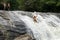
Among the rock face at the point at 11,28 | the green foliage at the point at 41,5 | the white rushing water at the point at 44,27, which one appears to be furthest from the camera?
the green foliage at the point at 41,5

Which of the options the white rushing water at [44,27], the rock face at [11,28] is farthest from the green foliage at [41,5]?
the rock face at [11,28]

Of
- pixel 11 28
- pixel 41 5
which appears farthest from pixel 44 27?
pixel 41 5

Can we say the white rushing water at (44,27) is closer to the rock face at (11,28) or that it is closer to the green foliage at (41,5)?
the rock face at (11,28)

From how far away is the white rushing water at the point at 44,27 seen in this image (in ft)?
38.9

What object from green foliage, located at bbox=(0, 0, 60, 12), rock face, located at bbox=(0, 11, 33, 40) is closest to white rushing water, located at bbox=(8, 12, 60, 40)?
rock face, located at bbox=(0, 11, 33, 40)

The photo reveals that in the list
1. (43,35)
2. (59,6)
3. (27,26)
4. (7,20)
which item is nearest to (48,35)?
(43,35)

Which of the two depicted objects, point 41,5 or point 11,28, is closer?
point 11,28

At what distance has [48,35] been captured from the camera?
39.9 ft

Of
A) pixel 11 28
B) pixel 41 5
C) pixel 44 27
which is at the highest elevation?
pixel 41 5

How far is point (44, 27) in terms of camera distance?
12.6 meters

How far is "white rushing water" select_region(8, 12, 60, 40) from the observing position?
38.9 feet

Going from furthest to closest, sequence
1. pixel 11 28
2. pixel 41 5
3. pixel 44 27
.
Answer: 1. pixel 41 5
2. pixel 44 27
3. pixel 11 28

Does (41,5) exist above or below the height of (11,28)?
above

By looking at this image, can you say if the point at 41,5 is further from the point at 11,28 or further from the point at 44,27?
the point at 11,28
